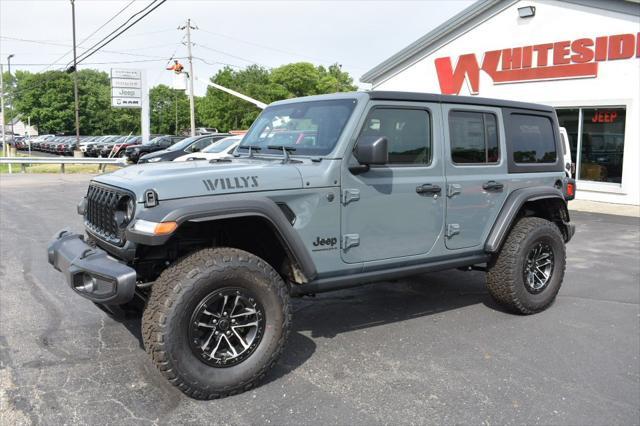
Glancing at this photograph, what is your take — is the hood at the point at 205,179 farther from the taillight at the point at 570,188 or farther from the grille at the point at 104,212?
the taillight at the point at 570,188

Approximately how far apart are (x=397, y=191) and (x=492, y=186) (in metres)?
1.14

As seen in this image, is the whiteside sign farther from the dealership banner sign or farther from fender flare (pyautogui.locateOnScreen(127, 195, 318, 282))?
fender flare (pyautogui.locateOnScreen(127, 195, 318, 282))

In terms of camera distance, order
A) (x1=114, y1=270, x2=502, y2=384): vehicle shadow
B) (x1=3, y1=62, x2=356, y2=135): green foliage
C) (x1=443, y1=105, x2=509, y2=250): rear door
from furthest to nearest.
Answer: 1. (x1=3, y1=62, x2=356, y2=135): green foliage
2. (x1=443, y1=105, x2=509, y2=250): rear door
3. (x1=114, y1=270, x2=502, y2=384): vehicle shadow

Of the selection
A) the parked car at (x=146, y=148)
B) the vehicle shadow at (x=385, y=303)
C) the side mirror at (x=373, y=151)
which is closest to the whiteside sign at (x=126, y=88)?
the parked car at (x=146, y=148)

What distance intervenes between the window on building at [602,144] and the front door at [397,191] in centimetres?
1195

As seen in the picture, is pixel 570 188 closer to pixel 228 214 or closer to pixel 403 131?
pixel 403 131

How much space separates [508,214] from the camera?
4.82 metres

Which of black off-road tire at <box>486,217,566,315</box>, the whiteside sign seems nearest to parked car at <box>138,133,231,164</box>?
black off-road tire at <box>486,217,566,315</box>

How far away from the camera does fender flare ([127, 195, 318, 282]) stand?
318 centimetres

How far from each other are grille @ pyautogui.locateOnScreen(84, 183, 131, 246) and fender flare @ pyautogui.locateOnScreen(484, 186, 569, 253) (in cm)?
309

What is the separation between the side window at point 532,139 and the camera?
16.8ft

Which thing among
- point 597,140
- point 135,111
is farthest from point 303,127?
point 135,111

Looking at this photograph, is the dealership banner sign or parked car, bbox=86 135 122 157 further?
parked car, bbox=86 135 122 157

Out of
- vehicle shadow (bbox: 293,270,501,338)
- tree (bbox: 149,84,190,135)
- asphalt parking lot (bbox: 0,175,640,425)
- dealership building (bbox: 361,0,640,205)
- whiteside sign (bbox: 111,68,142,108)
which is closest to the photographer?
asphalt parking lot (bbox: 0,175,640,425)
